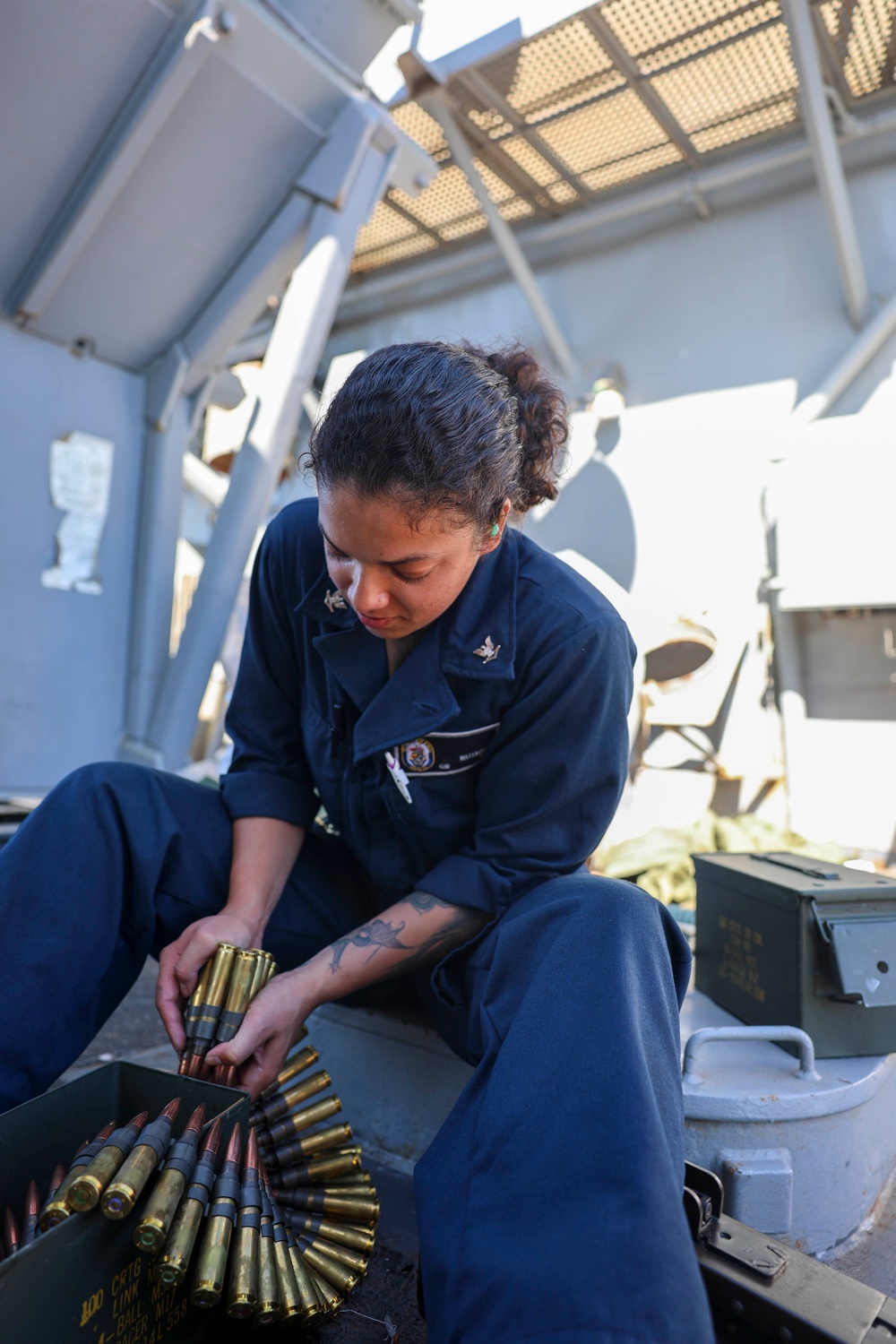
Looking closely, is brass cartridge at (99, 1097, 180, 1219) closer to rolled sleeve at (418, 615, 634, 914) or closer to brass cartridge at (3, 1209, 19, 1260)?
brass cartridge at (3, 1209, 19, 1260)

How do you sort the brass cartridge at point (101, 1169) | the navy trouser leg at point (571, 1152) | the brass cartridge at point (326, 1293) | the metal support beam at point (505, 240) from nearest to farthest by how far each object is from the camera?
1. the navy trouser leg at point (571, 1152)
2. the brass cartridge at point (101, 1169)
3. the brass cartridge at point (326, 1293)
4. the metal support beam at point (505, 240)

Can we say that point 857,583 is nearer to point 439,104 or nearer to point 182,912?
point 439,104

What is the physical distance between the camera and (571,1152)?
31.3 inches

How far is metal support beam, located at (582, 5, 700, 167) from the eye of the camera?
4591 millimetres

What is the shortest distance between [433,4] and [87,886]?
5.34 m

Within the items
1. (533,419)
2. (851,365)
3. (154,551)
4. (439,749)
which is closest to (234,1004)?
(439,749)

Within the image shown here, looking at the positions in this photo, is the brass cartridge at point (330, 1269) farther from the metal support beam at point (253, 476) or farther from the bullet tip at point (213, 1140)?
the metal support beam at point (253, 476)

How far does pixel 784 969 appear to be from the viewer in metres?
1.52

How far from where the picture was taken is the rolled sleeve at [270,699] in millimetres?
1525

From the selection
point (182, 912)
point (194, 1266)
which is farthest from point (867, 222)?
point (194, 1266)

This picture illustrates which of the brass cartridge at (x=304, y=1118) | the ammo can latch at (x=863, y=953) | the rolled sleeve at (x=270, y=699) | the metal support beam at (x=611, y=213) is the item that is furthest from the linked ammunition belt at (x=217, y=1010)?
the metal support beam at (x=611, y=213)

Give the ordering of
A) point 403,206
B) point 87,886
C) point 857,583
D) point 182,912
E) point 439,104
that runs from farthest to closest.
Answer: point 403,206 → point 439,104 → point 857,583 → point 182,912 → point 87,886

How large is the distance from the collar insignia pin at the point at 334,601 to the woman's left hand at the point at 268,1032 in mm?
535

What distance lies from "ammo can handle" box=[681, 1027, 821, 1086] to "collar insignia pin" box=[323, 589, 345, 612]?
0.83 meters
